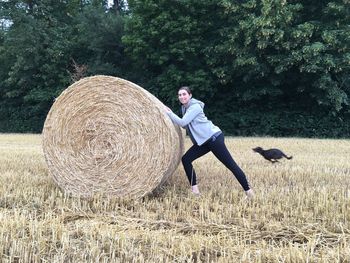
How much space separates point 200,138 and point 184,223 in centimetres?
163

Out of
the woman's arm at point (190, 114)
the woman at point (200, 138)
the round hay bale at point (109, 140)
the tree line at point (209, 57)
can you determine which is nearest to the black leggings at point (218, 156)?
the woman at point (200, 138)

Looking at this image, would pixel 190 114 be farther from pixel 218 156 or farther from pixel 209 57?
pixel 209 57

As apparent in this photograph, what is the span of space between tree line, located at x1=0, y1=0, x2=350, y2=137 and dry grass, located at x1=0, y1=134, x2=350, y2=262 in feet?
41.1

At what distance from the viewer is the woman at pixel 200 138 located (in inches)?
245

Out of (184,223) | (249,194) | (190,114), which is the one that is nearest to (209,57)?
(190,114)

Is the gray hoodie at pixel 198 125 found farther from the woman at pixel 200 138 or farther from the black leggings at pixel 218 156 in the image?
the black leggings at pixel 218 156

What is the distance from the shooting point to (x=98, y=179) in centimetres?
640

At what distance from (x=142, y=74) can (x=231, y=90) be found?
486 centimetres

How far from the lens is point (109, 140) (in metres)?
6.53

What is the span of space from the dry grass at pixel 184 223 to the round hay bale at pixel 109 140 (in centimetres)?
28

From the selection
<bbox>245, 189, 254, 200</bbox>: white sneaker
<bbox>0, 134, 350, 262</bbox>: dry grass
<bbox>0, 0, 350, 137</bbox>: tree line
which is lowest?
<bbox>0, 134, 350, 262</bbox>: dry grass

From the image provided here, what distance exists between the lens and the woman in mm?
6211

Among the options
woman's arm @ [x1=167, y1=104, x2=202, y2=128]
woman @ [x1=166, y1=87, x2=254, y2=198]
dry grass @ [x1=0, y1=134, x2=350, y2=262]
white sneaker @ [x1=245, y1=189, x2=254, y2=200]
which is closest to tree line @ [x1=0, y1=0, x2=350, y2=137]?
dry grass @ [x1=0, y1=134, x2=350, y2=262]

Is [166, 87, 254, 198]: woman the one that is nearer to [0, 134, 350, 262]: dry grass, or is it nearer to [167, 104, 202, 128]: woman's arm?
[167, 104, 202, 128]: woman's arm
